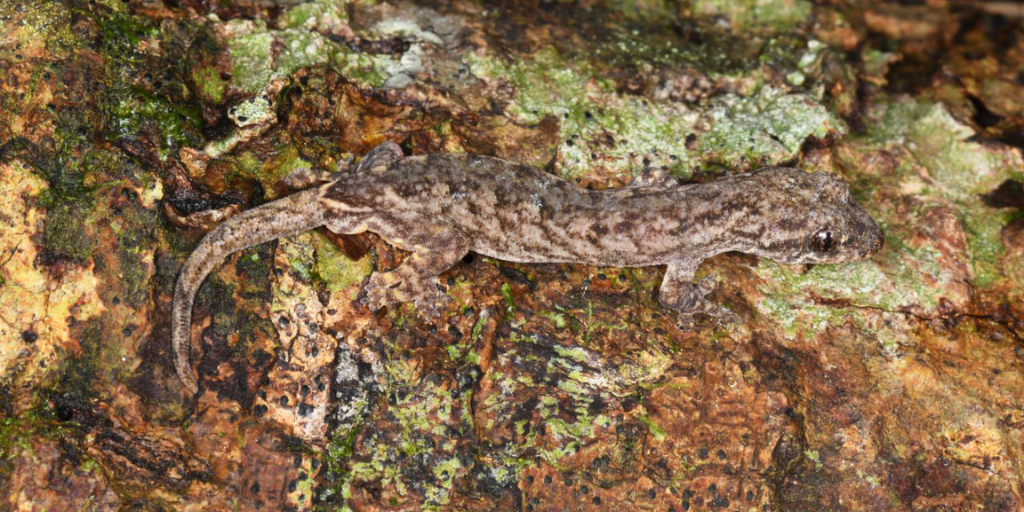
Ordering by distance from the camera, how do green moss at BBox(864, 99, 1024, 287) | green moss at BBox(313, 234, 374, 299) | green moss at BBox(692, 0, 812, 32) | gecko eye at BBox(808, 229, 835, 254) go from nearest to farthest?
1. green moss at BBox(313, 234, 374, 299)
2. gecko eye at BBox(808, 229, 835, 254)
3. green moss at BBox(864, 99, 1024, 287)
4. green moss at BBox(692, 0, 812, 32)

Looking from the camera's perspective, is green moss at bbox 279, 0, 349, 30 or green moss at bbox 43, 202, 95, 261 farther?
green moss at bbox 279, 0, 349, 30

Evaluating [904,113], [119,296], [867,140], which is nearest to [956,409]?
[867,140]

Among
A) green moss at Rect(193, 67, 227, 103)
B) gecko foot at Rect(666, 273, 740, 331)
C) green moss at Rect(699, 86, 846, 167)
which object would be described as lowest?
gecko foot at Rect(666, 273, 740, 331)

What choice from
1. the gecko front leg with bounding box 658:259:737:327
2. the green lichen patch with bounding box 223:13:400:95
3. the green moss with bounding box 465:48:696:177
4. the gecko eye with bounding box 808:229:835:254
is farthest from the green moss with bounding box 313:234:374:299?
the gecko eye with bounding box 808:229:835:254

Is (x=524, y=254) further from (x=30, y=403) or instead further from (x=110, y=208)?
(x=30, y=403)

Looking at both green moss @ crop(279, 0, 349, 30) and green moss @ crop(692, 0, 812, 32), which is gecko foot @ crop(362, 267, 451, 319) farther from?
green moss @ crop(692, 0, 812, 32)

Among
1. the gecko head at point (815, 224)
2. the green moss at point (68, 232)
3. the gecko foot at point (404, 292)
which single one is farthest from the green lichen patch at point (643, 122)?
the green moss at point (68, 232)

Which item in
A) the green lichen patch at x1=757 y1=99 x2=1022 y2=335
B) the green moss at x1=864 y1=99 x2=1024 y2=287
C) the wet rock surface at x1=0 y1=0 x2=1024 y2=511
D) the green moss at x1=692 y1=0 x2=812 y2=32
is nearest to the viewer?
the wet rock surface at x1=0 y1=0 x2=1024 y2=511
